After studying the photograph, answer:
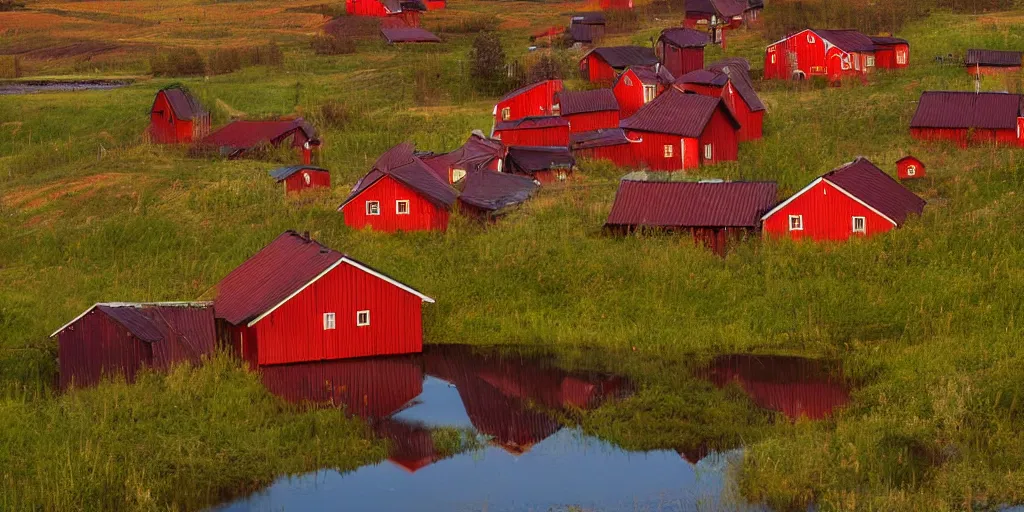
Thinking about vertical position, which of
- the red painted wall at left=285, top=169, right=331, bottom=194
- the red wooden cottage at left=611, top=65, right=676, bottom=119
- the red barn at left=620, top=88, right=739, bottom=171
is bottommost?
the red painted wall at left=285, top=169, right=331, bottom=194

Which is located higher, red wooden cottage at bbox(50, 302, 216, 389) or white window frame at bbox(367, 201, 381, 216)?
white window frame at bbox(367, 201, 381, 216)

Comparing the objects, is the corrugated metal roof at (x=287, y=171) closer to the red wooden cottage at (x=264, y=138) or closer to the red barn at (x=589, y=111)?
the red wooden cottage at (x=264, y=138)

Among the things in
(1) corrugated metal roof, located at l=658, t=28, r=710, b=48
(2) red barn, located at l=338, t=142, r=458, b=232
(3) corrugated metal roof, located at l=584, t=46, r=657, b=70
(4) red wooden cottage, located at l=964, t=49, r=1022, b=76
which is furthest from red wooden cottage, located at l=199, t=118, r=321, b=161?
(4) red wooden cottage, located at l=964, t=49, r=1022, b=76

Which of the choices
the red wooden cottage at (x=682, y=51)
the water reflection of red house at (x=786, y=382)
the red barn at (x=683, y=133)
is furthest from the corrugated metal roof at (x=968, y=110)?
the water reflection of red house at (x=786, y=382)

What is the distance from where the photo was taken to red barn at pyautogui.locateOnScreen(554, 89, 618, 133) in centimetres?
5284

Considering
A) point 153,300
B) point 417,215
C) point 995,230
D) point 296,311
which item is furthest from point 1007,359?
point 153,300

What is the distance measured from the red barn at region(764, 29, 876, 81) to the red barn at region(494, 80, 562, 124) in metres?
10.7

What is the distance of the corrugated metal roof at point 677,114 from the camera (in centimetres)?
4888

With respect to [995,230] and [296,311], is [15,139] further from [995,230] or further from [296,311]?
[995,230]

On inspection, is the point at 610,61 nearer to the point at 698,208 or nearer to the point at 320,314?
the point at 698,208

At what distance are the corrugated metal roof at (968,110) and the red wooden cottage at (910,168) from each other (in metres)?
4.80

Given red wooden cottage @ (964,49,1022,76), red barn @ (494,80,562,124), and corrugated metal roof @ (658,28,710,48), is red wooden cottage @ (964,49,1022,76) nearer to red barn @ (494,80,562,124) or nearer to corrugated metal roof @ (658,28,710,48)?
corrugated metal roof @ (658,28,710,48)

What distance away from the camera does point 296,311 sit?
106 feet

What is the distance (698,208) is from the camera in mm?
39688
